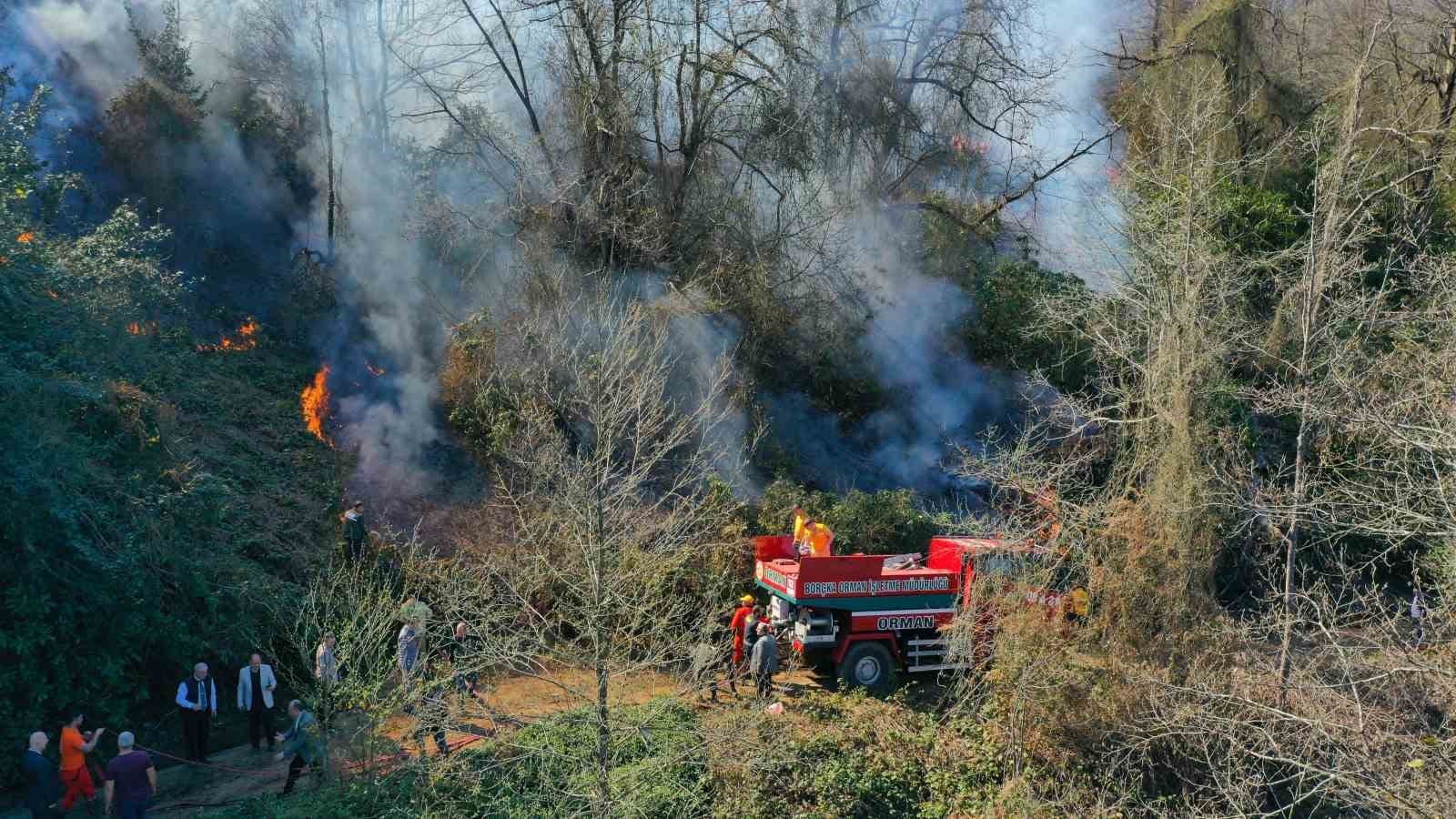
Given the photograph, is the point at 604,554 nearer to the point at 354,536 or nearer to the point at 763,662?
the point at 763,662

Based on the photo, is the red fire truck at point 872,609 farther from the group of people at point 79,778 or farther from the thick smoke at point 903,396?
the group of people at point 79,778

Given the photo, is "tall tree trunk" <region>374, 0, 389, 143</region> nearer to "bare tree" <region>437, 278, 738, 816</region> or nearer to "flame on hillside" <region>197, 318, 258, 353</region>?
"flame on hillside" <region>197, 318, 258, 353</region>

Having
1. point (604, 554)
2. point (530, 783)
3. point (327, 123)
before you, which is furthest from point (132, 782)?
point (327, 123)

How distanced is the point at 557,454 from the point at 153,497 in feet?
17.4

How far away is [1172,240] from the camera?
14406 millimetres

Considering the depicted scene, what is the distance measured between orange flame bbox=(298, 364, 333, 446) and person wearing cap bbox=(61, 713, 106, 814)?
7.53 meters

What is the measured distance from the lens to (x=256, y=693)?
11125mm

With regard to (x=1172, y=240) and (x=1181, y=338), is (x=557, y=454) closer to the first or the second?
(x=1181, y=338)

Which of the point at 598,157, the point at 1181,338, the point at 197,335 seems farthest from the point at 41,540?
the point at 1181,338

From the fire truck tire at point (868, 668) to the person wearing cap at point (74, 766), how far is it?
8.19 metres

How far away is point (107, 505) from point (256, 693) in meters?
2.94

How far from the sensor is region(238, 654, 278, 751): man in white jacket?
1105 centimetres

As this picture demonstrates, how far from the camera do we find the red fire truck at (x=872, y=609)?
12.6 metres

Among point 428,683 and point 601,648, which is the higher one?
point 601,648
